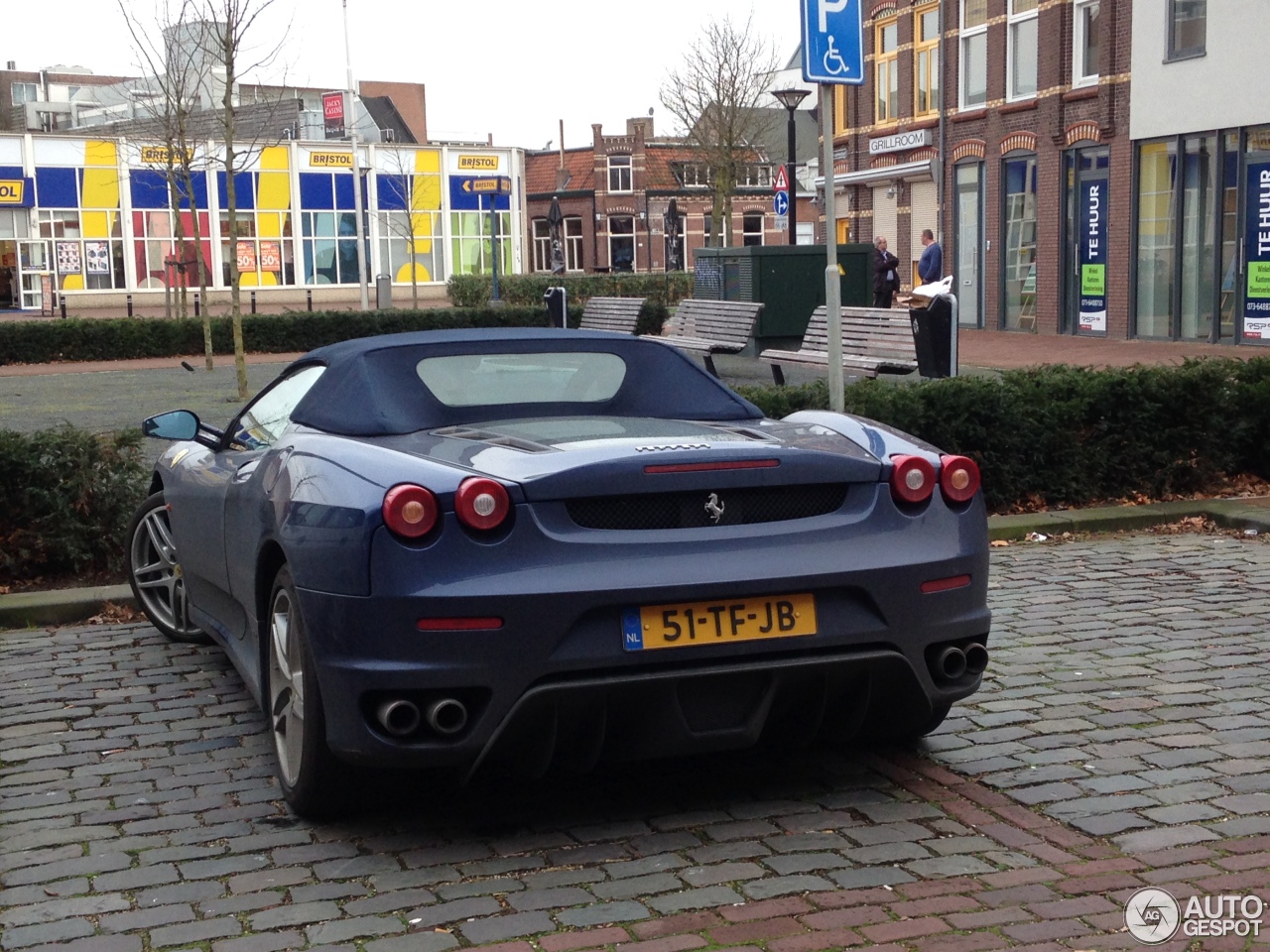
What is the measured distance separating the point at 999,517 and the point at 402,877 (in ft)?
19.0

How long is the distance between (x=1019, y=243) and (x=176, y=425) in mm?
26060

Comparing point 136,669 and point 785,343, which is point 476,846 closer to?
point 136,669

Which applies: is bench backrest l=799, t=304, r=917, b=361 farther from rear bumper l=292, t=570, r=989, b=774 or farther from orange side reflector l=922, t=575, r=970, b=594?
rear bumper l=292, t=570, r=989, b=774

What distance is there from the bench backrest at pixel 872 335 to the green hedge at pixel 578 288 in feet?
94.5

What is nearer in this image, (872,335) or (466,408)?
(466,408)

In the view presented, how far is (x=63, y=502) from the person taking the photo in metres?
7.42

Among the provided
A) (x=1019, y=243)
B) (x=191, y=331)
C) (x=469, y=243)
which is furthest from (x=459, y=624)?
(x=469, y=243)

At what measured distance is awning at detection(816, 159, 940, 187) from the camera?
33.2 metres

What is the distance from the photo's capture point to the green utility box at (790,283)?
20.0m

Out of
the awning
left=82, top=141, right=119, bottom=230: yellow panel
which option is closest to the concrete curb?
the awning

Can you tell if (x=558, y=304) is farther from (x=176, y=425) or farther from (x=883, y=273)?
(x=176, y=425)

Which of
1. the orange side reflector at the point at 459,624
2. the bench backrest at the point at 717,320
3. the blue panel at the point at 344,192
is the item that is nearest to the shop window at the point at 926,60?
the bench backrest at the point at 717,320

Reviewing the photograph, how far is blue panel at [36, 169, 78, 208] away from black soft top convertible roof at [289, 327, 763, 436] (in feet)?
177

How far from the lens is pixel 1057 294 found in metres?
28.2
